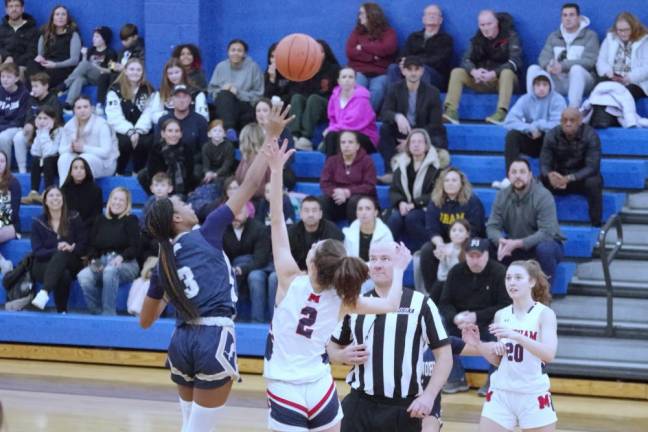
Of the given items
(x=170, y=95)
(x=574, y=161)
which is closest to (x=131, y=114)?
(x=170, y=95)

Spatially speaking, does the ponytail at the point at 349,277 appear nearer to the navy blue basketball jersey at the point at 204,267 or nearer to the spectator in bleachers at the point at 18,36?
the navy blue basketball jersey at the point at 204,267

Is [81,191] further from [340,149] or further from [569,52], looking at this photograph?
[569,52]

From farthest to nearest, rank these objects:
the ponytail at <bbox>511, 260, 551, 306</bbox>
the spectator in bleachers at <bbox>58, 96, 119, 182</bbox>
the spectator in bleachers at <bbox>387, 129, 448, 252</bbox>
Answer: the spectator in bleachers at <bbox>58, 96, 119, 182</bbox> → the spectator in bleachers at <bbox>387, 129, 448, 252</bbox> → the ponytail at <bbox>511, 260, 551, 306</bbox>

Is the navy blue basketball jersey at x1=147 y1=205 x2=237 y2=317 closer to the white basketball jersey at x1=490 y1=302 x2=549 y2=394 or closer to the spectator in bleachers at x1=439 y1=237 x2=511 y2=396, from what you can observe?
the white basketball jersey at x1=490 y1=302 x2=549 y2=394

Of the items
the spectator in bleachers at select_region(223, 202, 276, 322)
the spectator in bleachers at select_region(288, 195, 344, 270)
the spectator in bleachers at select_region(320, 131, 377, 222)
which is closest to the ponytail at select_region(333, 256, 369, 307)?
the spectator in bleachers at select_region(288, 195, 344, 270)

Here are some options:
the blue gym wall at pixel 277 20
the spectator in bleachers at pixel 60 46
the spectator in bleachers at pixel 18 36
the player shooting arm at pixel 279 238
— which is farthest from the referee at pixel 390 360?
the spectator in bleachers at pixel 18 36

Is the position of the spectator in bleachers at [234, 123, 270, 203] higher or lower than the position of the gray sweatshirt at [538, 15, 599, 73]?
lower

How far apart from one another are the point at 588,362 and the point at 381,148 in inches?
127

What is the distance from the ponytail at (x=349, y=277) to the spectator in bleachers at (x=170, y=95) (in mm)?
7480

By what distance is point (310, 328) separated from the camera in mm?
5559

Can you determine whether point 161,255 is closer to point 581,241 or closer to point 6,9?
point 581,241

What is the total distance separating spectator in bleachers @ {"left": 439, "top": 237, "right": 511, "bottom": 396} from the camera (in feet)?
32.1

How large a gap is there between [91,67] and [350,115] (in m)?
3.94

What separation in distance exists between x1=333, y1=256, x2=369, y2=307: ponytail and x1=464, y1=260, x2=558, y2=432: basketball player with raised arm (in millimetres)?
1275
